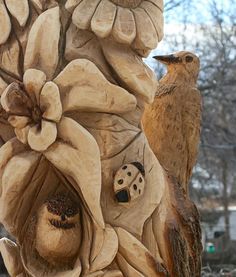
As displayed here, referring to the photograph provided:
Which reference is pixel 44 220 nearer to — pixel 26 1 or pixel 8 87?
pixel 8 87

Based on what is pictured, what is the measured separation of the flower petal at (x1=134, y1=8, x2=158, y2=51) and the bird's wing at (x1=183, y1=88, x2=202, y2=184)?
41cm

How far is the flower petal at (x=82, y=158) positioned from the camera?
99 centimetres

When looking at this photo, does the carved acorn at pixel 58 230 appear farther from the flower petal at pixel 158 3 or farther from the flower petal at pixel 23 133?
the flower petal at pixel 158 3

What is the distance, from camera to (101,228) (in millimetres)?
1009

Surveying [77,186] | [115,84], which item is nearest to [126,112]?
[115,84]

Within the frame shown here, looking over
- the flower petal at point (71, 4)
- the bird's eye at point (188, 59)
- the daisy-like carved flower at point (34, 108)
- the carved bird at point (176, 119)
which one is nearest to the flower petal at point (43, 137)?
the daisy-like carved flower at point (34, 108)

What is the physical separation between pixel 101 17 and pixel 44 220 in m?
0.37

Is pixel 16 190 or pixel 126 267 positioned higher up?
pixel 16 190

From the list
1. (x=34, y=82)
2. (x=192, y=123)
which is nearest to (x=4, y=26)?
(x=34, y=82)

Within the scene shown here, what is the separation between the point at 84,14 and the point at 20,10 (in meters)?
0.12

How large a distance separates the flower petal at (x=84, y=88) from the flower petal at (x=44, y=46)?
0.12 ft

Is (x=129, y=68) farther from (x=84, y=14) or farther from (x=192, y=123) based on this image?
(x=192, y=123)

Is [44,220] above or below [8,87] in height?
below

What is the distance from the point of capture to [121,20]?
104 centimetres
